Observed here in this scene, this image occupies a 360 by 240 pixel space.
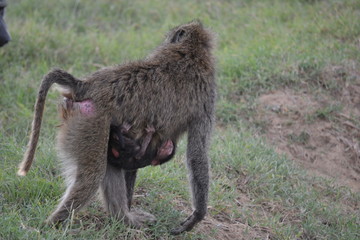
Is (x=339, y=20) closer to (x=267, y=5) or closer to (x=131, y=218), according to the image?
(x=267, y=5)

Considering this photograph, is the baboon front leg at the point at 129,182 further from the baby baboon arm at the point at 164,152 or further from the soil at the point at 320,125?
the soil at the point at 320,125

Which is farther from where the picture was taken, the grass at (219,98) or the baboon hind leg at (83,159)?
the grass at (219,98)

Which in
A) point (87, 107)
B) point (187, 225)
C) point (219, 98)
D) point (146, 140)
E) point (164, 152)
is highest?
point (87, 107)

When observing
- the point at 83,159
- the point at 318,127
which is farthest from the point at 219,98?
the point at 83,159

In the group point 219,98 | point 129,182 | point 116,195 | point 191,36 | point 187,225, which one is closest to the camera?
point 116,195

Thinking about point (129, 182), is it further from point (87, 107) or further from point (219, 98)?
point (219, 98)

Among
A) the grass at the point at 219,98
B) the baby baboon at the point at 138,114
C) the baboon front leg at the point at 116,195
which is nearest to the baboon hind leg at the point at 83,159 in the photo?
the baby baboon at the point at 138,114

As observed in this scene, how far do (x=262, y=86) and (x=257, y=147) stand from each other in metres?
1.21

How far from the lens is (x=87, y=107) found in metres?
3.49

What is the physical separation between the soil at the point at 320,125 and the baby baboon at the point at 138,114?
1.93m

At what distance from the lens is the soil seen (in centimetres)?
568

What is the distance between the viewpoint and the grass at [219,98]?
3.99 metres

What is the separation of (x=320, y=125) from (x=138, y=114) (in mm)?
3005

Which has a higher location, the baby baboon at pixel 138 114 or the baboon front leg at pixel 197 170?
the baby baboon at pixel 138 114
